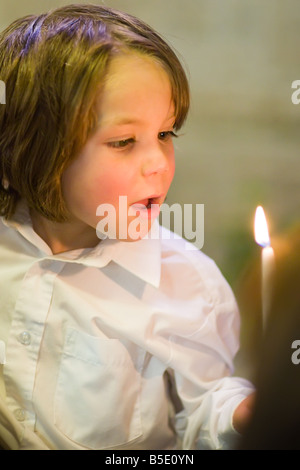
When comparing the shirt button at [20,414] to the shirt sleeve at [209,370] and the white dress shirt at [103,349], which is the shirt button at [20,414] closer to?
the white dress shirt at [103,349]

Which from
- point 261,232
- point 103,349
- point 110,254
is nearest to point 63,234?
point 110,254

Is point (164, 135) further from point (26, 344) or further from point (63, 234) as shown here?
point (26, 344)

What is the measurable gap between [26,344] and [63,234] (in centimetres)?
17

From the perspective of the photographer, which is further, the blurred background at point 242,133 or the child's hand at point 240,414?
the blurred background at point 242,133

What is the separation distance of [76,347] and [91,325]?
40 mm

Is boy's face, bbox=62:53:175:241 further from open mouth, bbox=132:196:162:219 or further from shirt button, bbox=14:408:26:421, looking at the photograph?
shirt button, bbox=14:408:26:421

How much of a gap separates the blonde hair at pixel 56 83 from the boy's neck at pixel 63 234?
62 mm

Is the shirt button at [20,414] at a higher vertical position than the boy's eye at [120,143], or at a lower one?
lower

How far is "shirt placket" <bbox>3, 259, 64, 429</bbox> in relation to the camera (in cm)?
89

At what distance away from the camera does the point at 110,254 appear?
918 mm

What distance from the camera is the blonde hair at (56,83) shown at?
0.77 m

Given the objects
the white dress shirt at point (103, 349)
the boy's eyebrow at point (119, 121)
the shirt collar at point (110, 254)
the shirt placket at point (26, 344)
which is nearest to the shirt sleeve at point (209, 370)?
the white dress shirt at point (103, 349)

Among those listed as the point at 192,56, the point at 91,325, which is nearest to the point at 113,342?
the point at 91,325
